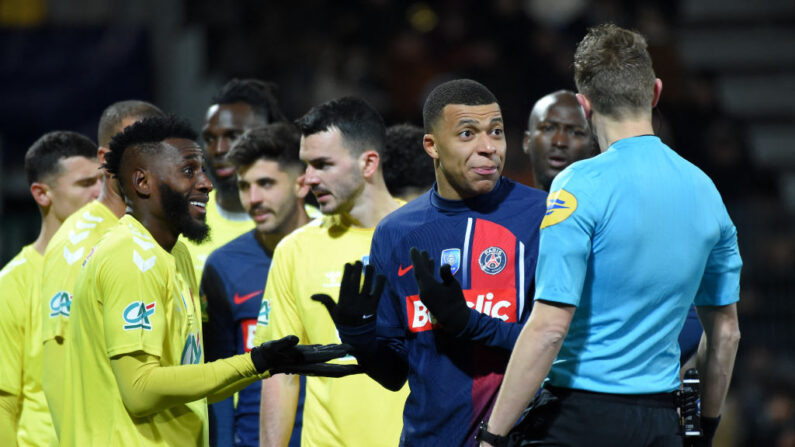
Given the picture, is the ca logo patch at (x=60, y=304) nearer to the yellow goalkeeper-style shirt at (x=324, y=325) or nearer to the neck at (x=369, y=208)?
the yellow goalkeeper-style shirt at (x=324, y=325)

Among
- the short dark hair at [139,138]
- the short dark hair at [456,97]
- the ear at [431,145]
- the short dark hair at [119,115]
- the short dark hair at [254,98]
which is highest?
the short dark hair at [254,98]

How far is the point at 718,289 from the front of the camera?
3.97 m

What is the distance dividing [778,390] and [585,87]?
6.84m

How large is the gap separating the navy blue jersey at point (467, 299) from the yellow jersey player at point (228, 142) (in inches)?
76.9

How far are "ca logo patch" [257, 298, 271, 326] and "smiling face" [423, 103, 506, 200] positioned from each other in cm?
129

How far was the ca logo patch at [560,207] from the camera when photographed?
3588mm

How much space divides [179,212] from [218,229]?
1.94 m

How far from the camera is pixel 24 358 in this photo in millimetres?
5387

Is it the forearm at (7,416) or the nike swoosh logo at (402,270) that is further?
the forearm at (7,416)

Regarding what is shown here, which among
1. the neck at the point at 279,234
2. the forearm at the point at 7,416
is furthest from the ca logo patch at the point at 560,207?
the forearm at the point at 7,416

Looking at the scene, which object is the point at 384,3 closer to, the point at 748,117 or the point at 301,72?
the point at 301,72

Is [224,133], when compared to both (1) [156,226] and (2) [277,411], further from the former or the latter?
(1) [156,226]

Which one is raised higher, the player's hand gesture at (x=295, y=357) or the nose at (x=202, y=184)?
the nose at (x=202, y=184)

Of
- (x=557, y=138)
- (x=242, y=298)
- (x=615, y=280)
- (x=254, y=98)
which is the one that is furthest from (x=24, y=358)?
(x=615, y=280)
